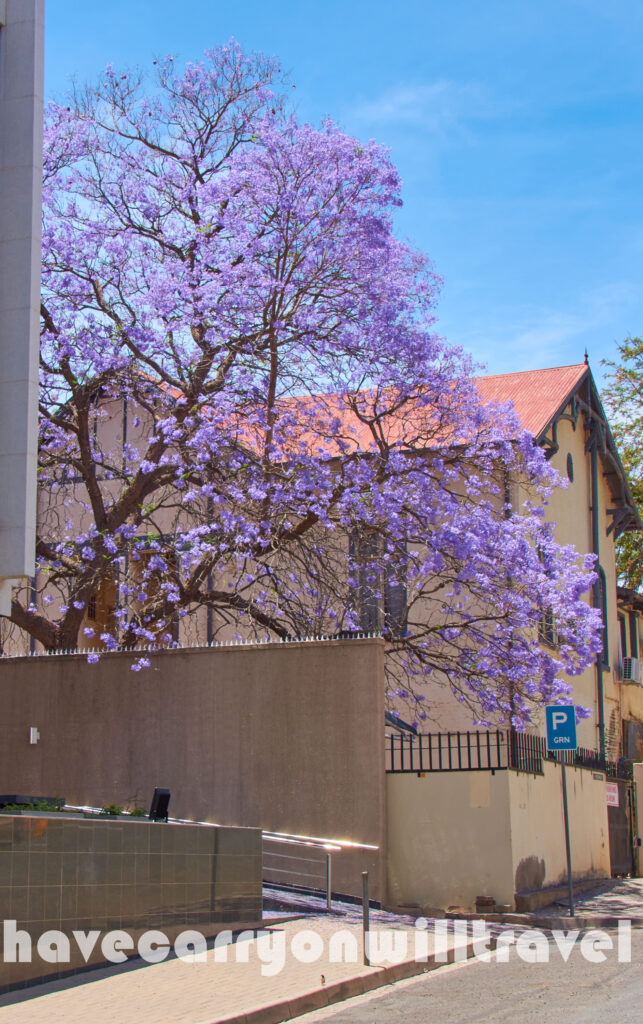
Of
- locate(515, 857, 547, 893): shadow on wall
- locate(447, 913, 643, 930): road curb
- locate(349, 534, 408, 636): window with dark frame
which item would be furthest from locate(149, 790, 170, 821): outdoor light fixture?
locate(515, 857, 547, 893): shadow on wall

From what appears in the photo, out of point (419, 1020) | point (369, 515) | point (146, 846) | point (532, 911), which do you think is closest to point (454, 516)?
point (369, 515)

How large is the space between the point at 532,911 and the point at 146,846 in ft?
20.4

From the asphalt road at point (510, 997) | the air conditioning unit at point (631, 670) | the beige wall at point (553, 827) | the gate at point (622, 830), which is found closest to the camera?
the asphalt road at point (510, 997)

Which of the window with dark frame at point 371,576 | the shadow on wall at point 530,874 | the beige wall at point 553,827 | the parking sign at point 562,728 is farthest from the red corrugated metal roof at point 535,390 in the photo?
the shadow on wall at point 530,874

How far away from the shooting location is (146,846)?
11.0m

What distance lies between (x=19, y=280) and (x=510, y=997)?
300 inches

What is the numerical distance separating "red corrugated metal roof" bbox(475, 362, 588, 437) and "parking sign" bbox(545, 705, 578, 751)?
27.8ft

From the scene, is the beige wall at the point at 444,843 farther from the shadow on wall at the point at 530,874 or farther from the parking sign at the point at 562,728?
the parking sign at the point at 562,728

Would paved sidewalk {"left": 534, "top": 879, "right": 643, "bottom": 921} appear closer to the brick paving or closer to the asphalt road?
the asphalt road

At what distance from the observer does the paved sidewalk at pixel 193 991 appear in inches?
336

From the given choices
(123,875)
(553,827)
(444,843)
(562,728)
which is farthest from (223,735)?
(553,827)

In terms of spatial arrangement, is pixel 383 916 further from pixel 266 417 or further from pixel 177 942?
pixel 266 417

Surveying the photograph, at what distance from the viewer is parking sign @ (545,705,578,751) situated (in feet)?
50.1

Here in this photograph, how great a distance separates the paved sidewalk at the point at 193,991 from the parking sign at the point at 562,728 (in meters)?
4.95
